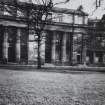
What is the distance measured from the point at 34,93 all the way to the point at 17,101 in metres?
1.90

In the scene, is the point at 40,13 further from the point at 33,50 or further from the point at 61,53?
the point at 61,53

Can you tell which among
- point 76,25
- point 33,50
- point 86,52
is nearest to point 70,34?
point 76,25

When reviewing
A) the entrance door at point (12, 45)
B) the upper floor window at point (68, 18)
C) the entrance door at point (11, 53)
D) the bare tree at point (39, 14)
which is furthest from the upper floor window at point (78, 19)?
the bare tree at point (39, 14)

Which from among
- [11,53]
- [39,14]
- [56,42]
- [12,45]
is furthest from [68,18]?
[39,14]

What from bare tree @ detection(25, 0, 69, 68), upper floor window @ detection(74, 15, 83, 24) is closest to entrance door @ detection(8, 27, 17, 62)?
upper floor window @ detection(74, 15, 83, 24)

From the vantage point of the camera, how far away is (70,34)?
215 ft

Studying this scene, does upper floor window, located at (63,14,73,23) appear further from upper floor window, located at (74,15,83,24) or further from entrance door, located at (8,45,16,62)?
entrance door, located at (8,45,16,62)

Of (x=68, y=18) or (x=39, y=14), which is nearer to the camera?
(x=39, y=14)

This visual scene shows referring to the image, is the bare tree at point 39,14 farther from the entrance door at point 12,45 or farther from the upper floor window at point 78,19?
the upper floor window at point 78,19

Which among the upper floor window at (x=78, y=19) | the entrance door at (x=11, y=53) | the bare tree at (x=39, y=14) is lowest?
the entrance door at (x=11, y=53)

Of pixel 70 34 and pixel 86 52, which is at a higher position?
pixel 70 34

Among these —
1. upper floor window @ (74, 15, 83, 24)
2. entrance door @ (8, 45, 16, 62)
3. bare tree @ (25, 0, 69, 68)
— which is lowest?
entrance door @ (8, 45, 16, 62)

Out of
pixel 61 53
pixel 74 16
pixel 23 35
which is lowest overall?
pixel 61 53

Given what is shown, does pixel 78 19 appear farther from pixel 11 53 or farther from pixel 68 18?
pixel 11 53
